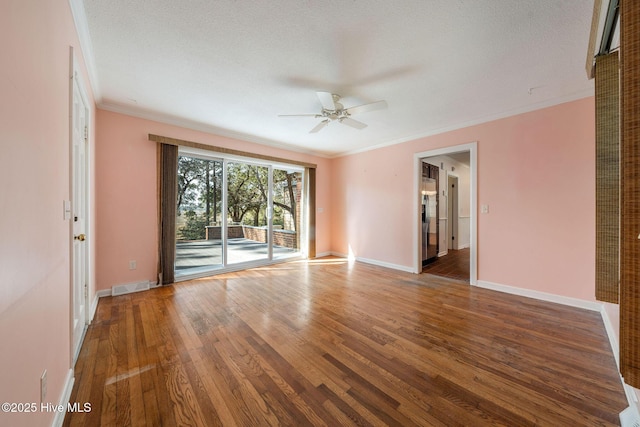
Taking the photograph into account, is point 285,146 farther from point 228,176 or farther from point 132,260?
point 132,260

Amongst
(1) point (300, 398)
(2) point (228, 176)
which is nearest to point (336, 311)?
(1) point (300, 398)

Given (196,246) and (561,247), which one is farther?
(196,246)

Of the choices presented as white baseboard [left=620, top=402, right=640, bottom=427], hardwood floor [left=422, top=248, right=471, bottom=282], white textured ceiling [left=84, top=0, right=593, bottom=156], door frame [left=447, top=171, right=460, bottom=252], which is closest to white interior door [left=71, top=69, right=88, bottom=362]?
white textured ceiling [left=84, top=0, right=593, bottom=156]

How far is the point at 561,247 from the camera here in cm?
291

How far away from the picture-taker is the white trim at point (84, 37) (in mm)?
1630

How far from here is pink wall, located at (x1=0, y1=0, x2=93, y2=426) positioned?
2.61 feet

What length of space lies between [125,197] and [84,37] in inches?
79.8

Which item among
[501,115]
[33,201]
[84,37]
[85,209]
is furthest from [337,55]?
[85,209]

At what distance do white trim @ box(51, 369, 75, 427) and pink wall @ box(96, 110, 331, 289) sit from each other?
6.58ft

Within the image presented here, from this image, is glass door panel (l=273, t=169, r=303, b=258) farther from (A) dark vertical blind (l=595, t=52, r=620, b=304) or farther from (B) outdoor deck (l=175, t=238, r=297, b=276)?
(A) dark vertical blind (l=595, t=52, r=620, b=304)

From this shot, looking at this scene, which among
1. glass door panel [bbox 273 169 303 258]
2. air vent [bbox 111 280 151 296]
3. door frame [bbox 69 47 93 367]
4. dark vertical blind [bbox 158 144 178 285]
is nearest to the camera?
door frame [bbox 69 47 93 367]

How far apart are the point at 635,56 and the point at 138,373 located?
10.1ft

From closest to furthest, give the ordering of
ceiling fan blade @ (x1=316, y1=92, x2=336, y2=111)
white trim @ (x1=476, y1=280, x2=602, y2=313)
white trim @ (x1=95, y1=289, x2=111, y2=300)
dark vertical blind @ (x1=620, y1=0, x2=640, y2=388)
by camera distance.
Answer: dark vertical blind @ (x1=620, y1=0, x2=640, y2=388), ceiling fan blade @ (x1=316, y1=92, x2=336, y2=111), white trim @ (x1=476, y1=280, x2=602, y2=313), white trim @ (x1=95, y1=289, x2=111, y2=300)

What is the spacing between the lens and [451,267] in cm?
472
